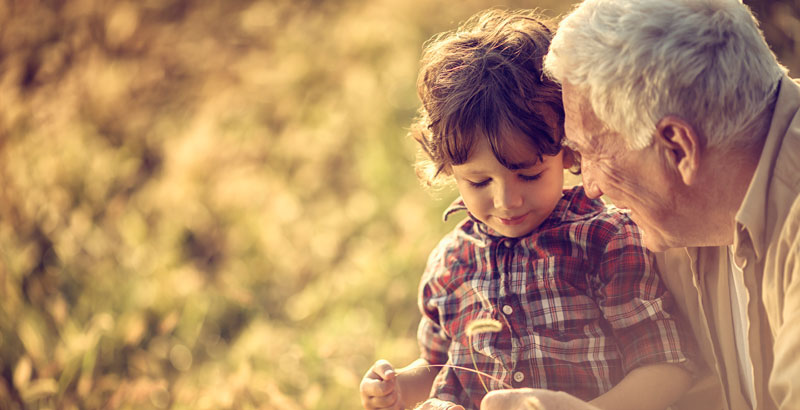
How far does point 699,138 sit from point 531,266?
26.8 inches

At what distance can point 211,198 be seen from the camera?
4.61 m

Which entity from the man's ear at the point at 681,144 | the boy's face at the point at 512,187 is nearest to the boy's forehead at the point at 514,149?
the boy's face at the point at 512,187

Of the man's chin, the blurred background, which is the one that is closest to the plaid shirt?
the man's chin

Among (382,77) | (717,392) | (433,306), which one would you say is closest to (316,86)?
(382,77)

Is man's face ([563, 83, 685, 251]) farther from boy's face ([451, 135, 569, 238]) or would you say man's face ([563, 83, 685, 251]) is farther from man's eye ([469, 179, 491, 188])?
man's eye ([469, 179, 491, 188])

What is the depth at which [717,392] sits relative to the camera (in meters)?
2.30

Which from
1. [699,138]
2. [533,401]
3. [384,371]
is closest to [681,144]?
[699,138]

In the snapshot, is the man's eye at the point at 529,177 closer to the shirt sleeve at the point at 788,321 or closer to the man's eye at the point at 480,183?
the man's eye at the point at 480,183

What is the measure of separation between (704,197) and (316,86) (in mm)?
3964

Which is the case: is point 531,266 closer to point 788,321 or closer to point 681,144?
point 681,144

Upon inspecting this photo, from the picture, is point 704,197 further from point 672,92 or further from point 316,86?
point 316,86

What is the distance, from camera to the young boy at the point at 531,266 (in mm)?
2143

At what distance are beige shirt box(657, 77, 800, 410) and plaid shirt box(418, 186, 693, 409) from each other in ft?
0.37

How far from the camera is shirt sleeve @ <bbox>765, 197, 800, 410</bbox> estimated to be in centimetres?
162
